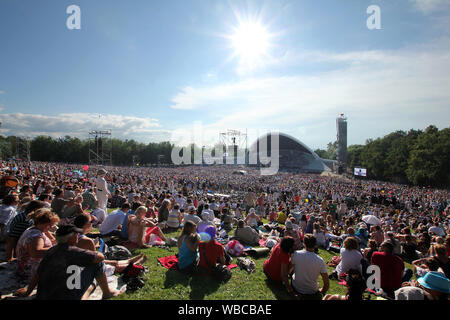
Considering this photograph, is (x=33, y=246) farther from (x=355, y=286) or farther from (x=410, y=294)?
(x=410, y=294)

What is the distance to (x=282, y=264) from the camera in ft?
13.3

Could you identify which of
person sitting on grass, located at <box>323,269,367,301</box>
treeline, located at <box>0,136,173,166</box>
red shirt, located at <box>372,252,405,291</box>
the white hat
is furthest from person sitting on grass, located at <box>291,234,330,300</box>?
treeline, located at <box>0,136,173,166</box>

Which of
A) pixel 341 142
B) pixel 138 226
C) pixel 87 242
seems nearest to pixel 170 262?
pixel 138 226

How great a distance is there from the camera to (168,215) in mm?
8258

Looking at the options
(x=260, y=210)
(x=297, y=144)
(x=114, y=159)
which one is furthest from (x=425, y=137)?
(x=114, y=159)

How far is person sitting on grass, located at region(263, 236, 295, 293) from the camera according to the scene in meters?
3.97

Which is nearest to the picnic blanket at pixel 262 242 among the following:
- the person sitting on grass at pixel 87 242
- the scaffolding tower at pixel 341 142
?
the person sitting on grass at pixel 87 242

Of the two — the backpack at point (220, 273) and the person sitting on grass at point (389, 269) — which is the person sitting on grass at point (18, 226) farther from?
the person sitting on grass at point (389, 269)

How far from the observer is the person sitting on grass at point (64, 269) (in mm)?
2699

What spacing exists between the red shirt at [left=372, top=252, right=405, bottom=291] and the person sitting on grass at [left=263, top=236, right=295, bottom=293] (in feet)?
5.27

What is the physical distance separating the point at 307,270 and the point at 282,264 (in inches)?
17.7
